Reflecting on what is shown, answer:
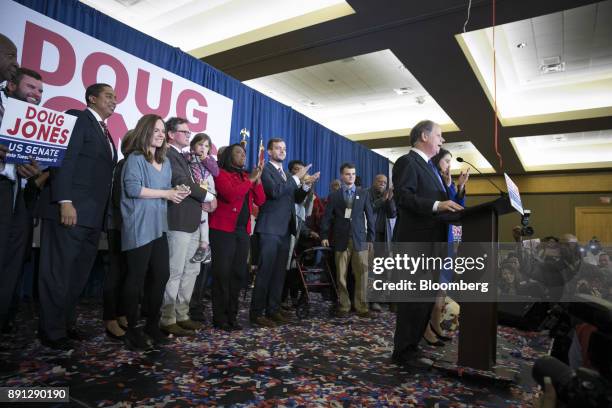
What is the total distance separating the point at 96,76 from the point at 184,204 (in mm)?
2279

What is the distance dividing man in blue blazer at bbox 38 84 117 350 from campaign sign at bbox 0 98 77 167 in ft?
0.53

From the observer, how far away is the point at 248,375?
1875mm

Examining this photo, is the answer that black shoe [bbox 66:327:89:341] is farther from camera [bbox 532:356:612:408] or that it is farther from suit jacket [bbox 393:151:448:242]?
camera [bbox 532:356:612:408]

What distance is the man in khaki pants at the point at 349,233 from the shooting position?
4.00 meters

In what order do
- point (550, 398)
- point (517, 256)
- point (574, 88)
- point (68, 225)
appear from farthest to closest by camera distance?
point (574, 88) < point (517, 256) < point (68, 225) < point (550, 398)

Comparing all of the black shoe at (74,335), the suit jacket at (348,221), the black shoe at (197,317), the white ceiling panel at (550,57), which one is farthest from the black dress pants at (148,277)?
the white ceiling panel at (550,57)

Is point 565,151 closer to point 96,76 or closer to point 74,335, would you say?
point 96,76

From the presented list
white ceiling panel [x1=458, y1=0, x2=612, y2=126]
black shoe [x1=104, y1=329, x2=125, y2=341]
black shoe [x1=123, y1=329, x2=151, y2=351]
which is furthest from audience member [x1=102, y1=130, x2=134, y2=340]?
white ceiling panel [x1=458, y1=0, x2=612, y2=126]

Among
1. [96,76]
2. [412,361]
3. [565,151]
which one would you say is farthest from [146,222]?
[565,151]

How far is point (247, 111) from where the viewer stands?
603 cm

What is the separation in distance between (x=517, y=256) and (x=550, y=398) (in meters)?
4.91

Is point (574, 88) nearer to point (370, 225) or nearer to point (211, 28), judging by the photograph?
point (370, 225)

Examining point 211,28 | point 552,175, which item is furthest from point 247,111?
point 552,175

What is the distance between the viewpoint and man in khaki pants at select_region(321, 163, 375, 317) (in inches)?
157
